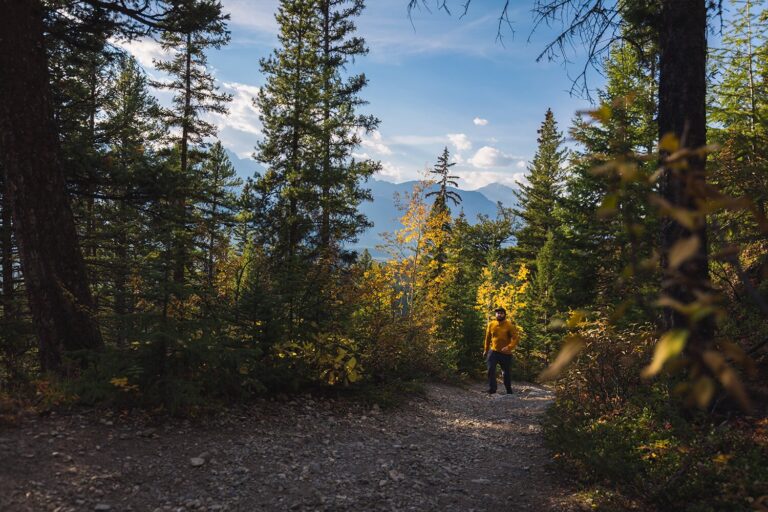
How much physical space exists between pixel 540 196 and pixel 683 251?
30.2 metres

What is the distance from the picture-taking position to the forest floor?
3771 millimetres

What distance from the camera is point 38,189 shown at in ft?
18.1

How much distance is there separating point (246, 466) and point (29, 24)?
5849 mm

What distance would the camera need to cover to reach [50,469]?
3.81m

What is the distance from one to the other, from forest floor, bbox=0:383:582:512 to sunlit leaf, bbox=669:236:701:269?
13.2 ft

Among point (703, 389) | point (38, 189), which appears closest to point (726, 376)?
point (703, 389)

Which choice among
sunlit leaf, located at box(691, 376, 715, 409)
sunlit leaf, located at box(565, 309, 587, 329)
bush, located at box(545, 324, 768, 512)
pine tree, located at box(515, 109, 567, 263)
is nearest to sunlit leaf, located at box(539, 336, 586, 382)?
sunlit leaf, located at box(565, 309, 587, 329)

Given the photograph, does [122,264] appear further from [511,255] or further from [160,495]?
[511,255]

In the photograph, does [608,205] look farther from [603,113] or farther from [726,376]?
[726,376]

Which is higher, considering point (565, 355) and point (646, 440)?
point (565, 355)

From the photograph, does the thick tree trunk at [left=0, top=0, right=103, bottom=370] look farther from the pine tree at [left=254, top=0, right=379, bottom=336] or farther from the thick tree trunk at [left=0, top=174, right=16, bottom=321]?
the pine tree at [left=254, top=0, right=379, bottom=336]

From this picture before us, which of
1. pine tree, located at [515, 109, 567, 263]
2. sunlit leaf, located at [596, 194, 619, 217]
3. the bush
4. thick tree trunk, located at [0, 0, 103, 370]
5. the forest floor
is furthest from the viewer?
pine tree, located at [515, 109, 567, 263]

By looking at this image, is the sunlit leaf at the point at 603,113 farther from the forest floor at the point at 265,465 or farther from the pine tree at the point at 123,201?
the pine tree at the point at 123,201

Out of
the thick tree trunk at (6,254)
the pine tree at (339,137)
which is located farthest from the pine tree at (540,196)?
the thick tree trunk at (6,254)
